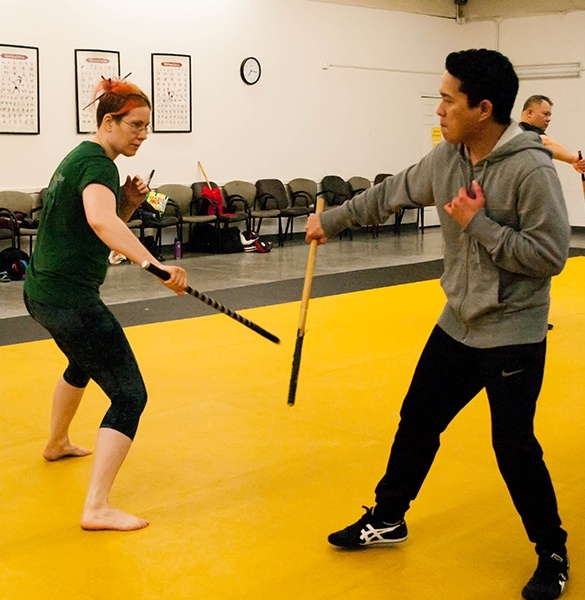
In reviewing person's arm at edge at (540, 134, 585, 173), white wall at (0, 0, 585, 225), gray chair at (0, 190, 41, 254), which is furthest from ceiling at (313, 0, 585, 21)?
person's arm at edge at (540, 134, 585, 173)

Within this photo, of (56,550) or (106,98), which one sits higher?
(106,98)

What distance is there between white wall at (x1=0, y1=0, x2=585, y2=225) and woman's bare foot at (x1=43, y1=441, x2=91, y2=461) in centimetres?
743

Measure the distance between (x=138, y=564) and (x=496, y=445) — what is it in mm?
1331

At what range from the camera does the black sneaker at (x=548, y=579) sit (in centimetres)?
316

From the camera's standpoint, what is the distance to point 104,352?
378 cm

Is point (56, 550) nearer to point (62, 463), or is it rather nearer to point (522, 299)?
point (62, 463)

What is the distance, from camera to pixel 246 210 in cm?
1328

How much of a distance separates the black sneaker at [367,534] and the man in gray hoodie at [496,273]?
0.31 meters

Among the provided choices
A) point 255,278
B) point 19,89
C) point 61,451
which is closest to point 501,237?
point 61,451

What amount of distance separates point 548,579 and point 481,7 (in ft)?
52.4

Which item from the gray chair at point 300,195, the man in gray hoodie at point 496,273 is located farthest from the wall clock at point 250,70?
the man in gray hoodie at point 496,273

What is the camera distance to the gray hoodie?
3.04 metres

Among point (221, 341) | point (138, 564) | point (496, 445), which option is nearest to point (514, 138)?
point (496, 445)

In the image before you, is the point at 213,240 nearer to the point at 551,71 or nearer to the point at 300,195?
the point at 300,195
